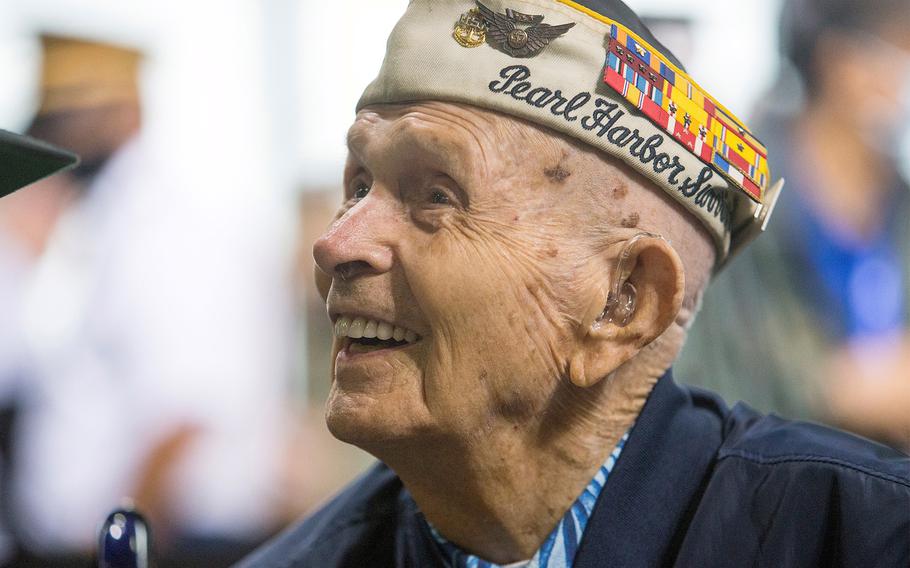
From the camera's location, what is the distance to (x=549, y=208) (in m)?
1.73

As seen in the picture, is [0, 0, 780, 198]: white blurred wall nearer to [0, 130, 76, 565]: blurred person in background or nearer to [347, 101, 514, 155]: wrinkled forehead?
[0, 130, 76, 565]: blurred person in background

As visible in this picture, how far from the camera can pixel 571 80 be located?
1730mm

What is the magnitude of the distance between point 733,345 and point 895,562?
1739 millimetres

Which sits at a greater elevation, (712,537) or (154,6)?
(154,6)

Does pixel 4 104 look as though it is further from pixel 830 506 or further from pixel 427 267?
pixel 830 506

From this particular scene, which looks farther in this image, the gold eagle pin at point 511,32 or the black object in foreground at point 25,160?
the gold eagle pin at point 511,32

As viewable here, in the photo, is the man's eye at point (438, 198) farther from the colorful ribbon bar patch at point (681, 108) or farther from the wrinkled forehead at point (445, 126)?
the colorful ribbon bar patch at point (681, 108)

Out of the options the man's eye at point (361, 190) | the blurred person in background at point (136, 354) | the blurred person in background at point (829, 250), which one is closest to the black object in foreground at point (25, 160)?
the man's eye at point (361, 190)

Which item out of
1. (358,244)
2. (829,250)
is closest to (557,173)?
(358,244)

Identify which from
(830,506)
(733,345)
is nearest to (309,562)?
(830,506)

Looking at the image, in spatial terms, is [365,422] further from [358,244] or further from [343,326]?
[358,244]

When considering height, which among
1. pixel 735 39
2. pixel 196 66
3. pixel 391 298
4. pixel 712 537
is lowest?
pixel 712 537

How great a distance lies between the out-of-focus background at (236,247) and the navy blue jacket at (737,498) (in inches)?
55.2

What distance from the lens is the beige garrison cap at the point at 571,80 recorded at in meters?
1.72
